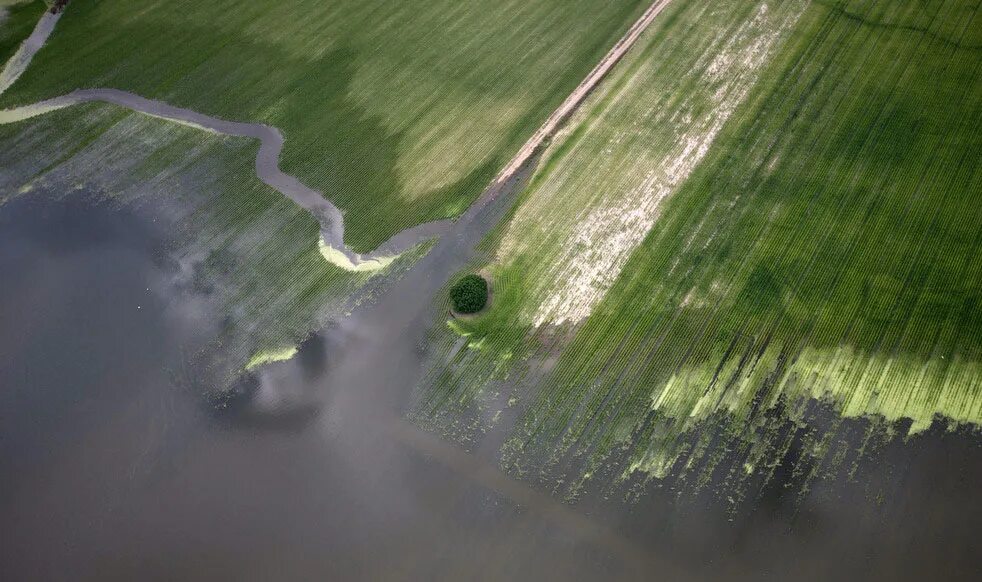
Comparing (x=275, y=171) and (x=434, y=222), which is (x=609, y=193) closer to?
(x=434, y=222)

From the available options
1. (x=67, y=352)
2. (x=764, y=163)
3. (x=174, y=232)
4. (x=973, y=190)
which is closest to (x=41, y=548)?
(x=67, y=352)

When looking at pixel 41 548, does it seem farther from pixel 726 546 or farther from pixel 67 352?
pixel 726 546

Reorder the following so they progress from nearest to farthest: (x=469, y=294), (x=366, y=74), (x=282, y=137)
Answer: (x=469, y=294) < (x=282, y=137) < (x=366, y=74)

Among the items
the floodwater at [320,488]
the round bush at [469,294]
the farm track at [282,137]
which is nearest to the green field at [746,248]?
the round bush at [469,294]

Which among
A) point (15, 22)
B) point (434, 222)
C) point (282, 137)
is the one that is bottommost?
point (434, 222)

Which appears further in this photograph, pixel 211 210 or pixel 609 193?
pixel 211 210

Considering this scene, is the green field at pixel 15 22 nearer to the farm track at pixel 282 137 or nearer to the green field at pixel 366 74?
the farm track at pixel 282 137

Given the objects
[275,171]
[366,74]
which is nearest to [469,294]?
[275,171]

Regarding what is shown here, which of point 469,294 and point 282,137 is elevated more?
point 282,137
